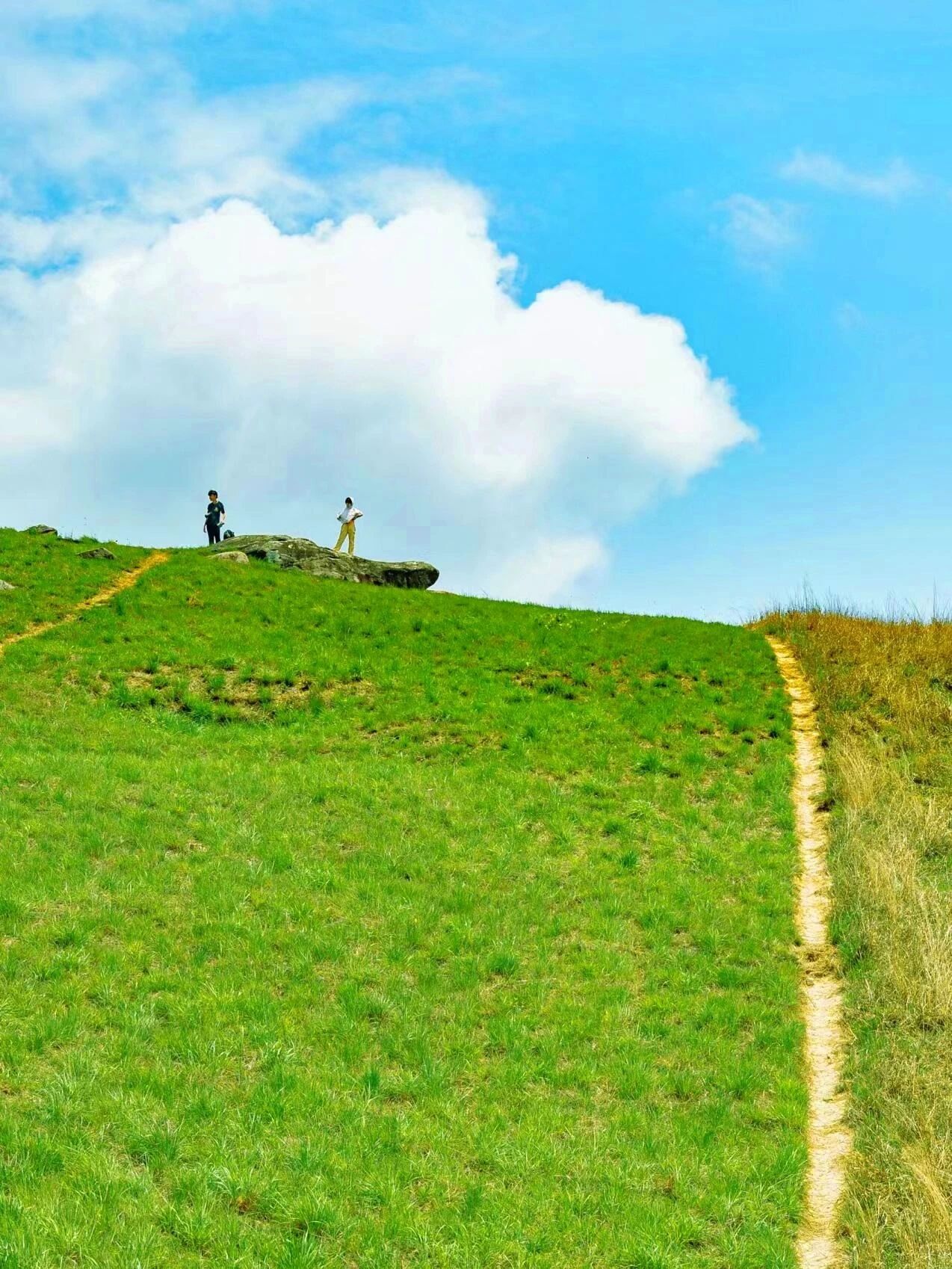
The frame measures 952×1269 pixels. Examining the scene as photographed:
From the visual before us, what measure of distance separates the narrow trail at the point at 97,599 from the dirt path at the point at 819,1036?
781 inches

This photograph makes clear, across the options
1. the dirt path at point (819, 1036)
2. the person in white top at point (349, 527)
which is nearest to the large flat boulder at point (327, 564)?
the person in white top at point (349, 527)

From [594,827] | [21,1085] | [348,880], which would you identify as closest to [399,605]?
[594,827]

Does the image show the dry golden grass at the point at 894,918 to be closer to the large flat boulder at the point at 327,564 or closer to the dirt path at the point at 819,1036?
the dirt path at the point at 819,1036

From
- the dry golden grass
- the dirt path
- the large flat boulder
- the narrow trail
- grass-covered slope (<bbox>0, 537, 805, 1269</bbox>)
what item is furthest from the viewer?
the large flat boulder

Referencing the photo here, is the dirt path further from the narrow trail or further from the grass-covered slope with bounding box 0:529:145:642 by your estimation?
the grass-covered slope with bounding box 0:529:145:642

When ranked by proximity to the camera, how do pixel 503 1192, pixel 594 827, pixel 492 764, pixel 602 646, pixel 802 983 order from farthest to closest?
1. pixel 602 646
2. pixel 492 764
3. pixel 594 827
4. pixel 802 983
5. pixel 503 1192

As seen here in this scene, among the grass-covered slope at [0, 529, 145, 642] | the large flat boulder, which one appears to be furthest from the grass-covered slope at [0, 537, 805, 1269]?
the large flat boulder

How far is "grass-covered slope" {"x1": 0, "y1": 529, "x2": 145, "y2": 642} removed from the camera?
31531mm

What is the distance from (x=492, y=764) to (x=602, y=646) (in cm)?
968

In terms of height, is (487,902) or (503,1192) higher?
(487,902)

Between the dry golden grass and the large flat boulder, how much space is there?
59.2 feet

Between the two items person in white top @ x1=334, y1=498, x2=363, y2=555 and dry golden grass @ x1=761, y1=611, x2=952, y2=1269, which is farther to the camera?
person in white top @ x1=334, y1=498, x2=363, y2=555

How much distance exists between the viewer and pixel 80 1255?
8.87m

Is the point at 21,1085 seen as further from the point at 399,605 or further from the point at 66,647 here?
the point at 399,605
